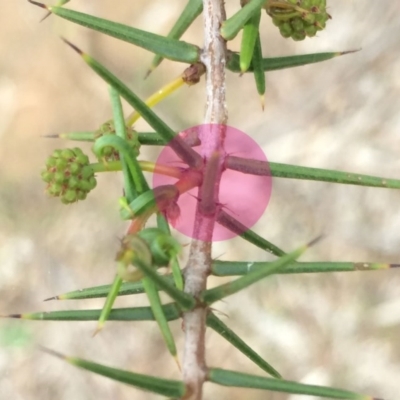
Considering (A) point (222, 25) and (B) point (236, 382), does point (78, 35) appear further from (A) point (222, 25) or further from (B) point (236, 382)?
(B) point (236, 382)

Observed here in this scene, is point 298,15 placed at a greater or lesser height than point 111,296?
greater

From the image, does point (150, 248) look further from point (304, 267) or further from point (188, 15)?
point (188, 15)

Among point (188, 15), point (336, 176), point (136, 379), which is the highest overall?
point (188, 15)

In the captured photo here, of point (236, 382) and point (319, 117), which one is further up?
point (319, 117)

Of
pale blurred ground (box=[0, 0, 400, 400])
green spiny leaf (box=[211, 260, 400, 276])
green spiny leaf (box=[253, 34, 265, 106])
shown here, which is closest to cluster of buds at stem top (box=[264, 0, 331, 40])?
green spiny leaf (box=[253, 34, 265, 106])

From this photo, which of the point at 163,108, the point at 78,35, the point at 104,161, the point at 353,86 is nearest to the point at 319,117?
the point at 353,86

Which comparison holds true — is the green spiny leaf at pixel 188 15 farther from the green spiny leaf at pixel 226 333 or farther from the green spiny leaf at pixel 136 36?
the green spiny leaf at pixel 226 333

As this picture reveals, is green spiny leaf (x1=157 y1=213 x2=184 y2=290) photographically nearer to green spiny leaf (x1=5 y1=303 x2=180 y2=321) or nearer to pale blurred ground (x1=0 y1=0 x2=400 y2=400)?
green spiny leaf (x1=5 y1=303 x2=180 y2=321)

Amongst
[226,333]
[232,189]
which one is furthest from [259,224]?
[226,333]
